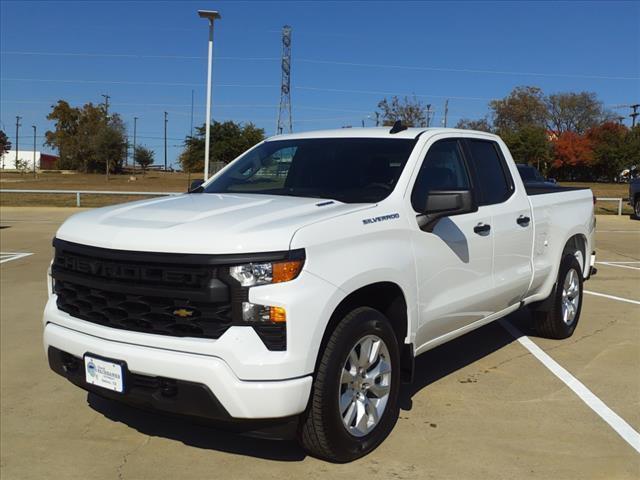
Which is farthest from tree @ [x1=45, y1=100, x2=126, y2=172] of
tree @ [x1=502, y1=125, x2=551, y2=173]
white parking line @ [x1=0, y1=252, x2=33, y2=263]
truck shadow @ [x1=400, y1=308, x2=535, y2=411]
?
truck shadow @ [x1=400, y1=308, x2=535, y2=411]

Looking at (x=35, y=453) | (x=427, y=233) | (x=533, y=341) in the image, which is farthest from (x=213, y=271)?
(x=533, y=341)

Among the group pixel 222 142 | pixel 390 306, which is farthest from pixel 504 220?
pixel 222 142

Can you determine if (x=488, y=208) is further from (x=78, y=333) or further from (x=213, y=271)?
(x=78, y=333)

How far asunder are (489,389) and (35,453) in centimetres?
311

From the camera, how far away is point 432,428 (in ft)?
13.3

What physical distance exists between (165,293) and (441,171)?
2271 mm

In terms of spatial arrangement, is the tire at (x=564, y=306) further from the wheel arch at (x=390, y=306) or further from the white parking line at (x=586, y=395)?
the wheel arch at (x=390, y=306)

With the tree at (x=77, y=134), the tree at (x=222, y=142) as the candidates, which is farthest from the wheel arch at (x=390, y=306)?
the tree at (x=77, y=134)

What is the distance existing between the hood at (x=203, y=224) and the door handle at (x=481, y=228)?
3.71 ft

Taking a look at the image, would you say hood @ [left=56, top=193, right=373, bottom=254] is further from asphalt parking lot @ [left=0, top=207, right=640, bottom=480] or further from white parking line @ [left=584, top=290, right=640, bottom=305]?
white parking line @ [left=584, top=290, right=640, bottom=305]

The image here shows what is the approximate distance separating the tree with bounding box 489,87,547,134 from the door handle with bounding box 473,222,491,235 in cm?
8890

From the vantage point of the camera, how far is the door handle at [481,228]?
448 cm

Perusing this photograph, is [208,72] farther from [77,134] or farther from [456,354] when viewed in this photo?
[77,134]

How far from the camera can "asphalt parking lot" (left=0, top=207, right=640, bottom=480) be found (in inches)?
139
